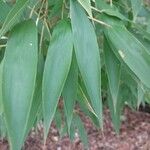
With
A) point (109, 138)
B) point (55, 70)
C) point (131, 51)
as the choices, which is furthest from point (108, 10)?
point (109, 138)

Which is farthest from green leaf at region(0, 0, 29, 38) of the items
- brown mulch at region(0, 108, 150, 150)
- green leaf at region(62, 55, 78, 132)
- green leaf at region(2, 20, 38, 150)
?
brown mulch at region(0, 108, 150, 150)

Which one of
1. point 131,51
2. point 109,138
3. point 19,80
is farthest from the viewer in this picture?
point 109,138

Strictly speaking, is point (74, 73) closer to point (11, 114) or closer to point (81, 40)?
point (81, 40)

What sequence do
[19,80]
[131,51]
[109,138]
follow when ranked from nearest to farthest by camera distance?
[19,80] → [131,51] → [109,138]

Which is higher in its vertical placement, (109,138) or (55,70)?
(55,70)

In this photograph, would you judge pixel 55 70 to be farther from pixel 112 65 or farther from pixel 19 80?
pixel 112 65

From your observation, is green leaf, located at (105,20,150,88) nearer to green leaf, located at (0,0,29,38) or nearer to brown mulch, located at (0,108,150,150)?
green leaf, located at (0,0,29,38)

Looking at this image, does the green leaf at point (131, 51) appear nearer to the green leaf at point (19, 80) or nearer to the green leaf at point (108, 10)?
the green leaf at point (108, 10)

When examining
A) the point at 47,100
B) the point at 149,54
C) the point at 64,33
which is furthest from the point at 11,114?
the point at 149,54
